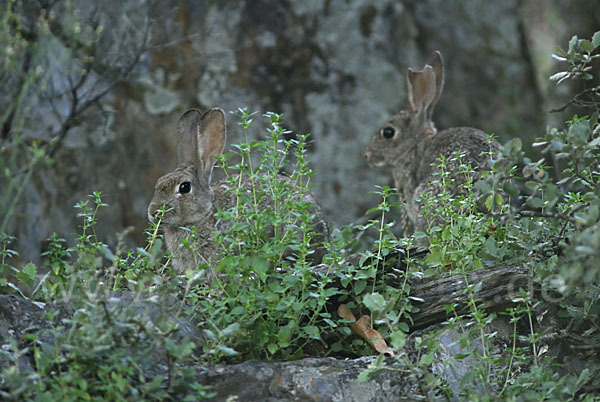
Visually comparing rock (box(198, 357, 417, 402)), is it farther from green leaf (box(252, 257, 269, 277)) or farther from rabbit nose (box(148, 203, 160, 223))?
rabbit nose (box(148, 203, 160, 223))

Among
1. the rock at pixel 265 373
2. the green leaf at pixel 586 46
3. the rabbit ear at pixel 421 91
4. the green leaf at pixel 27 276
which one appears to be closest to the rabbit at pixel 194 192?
the green leaf at pixel 27 276

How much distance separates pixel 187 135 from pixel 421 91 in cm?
264

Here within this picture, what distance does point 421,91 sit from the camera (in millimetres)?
7906

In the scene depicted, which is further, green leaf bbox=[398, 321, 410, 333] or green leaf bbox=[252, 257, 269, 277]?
green leaf bbox=[398, 321, 410, 333]

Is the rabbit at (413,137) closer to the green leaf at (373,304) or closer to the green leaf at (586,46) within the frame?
the green leaf at (586,46)

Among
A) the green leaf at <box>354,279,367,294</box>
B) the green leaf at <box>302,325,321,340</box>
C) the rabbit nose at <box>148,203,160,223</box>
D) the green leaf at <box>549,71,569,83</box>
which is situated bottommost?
the green leaf at <box>302,325,321,340</box>

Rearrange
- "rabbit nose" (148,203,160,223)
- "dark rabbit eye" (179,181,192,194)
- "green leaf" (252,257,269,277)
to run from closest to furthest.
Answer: "green leaf" (252,257,269,277) → "rabbit nose" (148,203,160,223) → "dark rabbit eye" (179,181,192,194)

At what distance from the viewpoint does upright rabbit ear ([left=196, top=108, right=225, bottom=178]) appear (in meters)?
6.11

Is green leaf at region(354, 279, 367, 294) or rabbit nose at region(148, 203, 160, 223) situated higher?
rabbit nose at region(148, 203, 160, 223)

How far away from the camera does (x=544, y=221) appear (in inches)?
184

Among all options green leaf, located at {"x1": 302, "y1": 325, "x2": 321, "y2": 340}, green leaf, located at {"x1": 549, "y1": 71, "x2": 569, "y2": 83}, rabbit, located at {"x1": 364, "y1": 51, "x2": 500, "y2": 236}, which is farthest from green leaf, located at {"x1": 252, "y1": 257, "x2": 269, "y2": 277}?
rabbit, located at {"x1": 364, "y1": 51, "x2": 500, "y2": 236}

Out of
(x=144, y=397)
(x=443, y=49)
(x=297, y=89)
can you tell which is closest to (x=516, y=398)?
(x=144, y=397)

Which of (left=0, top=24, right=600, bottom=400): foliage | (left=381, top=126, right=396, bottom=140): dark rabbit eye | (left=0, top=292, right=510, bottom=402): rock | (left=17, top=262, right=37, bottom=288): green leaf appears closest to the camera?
(left=0, top=24, right=600, bottom=400): foliage

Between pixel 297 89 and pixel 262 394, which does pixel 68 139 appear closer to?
pixel 297 89
